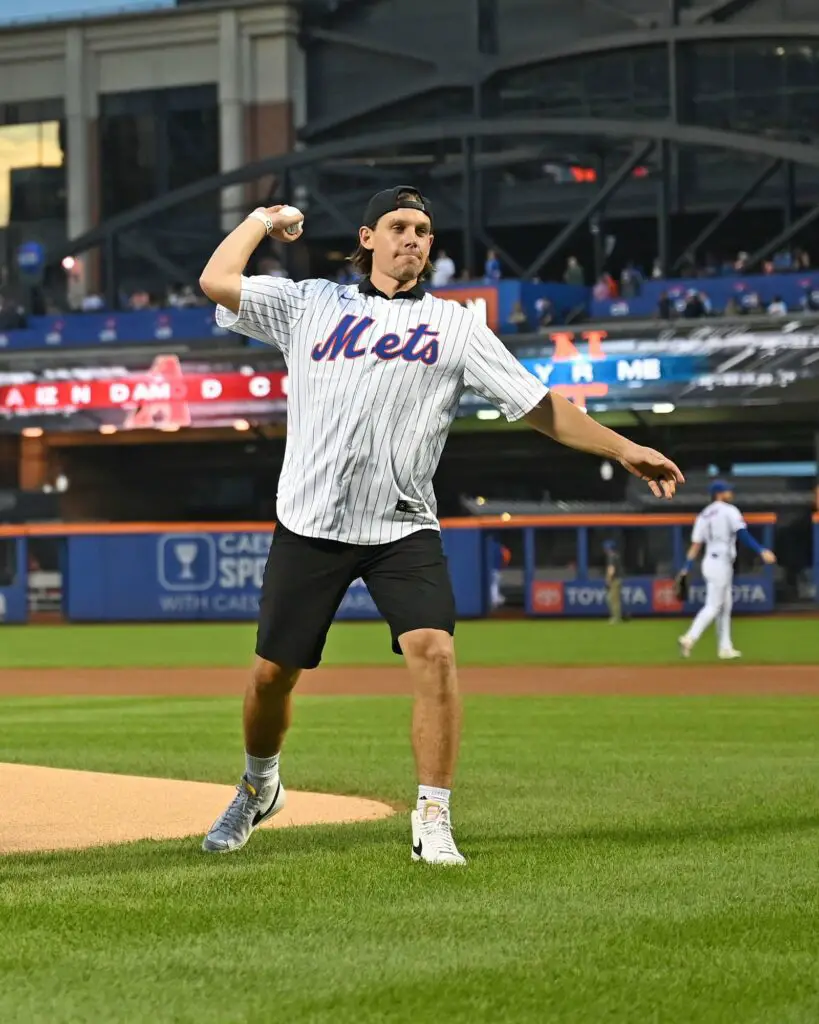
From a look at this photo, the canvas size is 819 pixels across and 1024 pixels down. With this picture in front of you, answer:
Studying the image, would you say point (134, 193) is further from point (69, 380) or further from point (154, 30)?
point (69, 380)

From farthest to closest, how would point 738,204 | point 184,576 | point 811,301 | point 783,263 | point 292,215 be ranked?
point 738,204 < point 783,263 < point 811,301 < point 184,576 < point 292,215

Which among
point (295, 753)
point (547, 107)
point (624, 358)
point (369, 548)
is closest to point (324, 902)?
point (369, 548)

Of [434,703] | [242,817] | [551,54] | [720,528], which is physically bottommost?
[242,817]

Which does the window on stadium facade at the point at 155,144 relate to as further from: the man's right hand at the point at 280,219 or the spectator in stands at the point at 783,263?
the man's right hand at the point at 280,219

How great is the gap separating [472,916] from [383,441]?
1762mm

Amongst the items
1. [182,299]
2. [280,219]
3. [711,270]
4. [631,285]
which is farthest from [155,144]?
[280,219]

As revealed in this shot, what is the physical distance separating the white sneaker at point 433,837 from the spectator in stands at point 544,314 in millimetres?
33338

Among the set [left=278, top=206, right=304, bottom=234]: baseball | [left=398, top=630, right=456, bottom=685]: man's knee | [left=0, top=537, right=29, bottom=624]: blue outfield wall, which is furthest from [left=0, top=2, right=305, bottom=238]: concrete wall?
[left=398, top=630, right=456, bottom=685]: man's knee

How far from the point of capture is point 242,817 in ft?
20.7

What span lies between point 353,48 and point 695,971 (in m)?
52.5

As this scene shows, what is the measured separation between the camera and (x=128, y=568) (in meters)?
34.3

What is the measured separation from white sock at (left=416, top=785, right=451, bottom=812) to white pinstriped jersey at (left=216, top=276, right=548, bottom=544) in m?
0.82

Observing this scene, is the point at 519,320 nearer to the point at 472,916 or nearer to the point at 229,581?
the point at 229,581

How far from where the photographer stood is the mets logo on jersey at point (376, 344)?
5922mm
